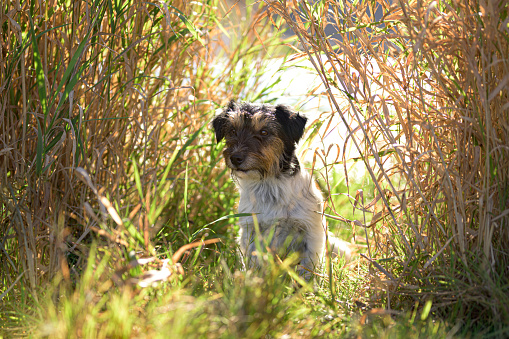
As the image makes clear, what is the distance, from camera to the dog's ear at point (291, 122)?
357cm

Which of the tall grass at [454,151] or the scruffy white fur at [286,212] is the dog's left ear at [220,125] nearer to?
the scruffy white fur at [286,212]

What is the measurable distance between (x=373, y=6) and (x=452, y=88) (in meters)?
0.71

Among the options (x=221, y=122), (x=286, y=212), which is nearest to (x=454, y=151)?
(x=286, y=212)

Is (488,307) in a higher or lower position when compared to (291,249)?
higher

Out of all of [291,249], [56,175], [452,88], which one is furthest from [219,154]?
[452,88]

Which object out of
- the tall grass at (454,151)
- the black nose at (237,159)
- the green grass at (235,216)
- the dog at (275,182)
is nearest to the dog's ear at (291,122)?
the dog at (275,182)

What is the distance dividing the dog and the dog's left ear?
0.42 feet

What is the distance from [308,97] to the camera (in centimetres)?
323

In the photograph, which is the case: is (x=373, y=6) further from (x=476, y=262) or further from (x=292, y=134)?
(x=476, y=262)

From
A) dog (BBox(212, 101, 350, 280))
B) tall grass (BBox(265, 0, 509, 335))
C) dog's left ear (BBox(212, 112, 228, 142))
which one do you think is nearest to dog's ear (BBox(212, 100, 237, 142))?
dog's left ear (BBox(212, 112, 228, 142))

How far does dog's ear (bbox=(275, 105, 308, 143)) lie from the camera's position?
11.7ft

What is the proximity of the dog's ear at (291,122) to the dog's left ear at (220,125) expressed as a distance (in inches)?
18.2

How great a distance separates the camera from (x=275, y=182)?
139 inches

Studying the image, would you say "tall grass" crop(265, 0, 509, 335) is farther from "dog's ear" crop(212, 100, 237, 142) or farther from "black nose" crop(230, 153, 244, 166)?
"dog's ear" crop(212, 100, 237, 142)
